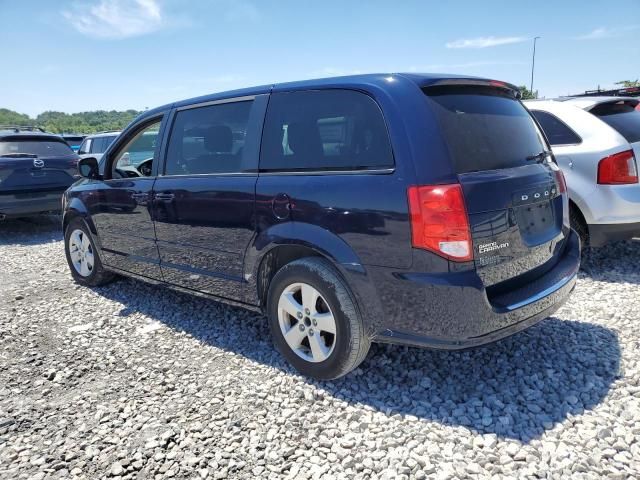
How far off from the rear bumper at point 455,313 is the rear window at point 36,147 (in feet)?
26.2

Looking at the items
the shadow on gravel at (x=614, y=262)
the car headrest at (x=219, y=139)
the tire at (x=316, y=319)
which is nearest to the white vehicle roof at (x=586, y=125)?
the shadow on gravel at (x=614, y=262)

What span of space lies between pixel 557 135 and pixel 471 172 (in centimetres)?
283

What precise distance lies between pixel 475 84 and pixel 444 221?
103cm

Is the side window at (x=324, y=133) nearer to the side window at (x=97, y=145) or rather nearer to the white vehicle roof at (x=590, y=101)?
the white vehicle roof at (x=590, y=101)

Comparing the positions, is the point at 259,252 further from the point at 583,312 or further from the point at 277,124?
the point at 583,312

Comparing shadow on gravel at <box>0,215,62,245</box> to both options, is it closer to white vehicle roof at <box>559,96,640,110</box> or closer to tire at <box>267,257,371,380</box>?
tire at <box>267,257,371,380</box>

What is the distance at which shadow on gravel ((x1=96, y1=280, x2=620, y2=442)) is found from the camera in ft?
8.46

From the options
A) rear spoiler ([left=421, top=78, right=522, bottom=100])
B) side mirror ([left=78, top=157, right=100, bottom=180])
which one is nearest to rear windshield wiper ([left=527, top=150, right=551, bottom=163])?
rear spoiler ([left=421, top=78, right=522, bottom=100])

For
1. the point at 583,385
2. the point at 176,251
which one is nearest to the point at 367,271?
the point at 583,385

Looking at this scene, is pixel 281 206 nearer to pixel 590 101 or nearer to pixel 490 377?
pixel 490 377

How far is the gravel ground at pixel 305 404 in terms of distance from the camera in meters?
2.29

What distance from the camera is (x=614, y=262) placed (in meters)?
5.04

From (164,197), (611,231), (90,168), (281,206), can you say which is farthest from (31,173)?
(611,231)

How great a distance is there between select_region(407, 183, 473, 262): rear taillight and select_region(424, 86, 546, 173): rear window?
0.19 meters
